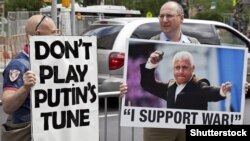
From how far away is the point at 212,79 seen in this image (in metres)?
4.14

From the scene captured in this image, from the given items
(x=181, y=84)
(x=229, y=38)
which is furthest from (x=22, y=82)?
(x=229, y=38)

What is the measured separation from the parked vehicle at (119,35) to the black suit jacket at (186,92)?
15.8ft

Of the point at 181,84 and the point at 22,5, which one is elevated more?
the point at 181,84

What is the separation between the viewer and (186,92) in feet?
13.5

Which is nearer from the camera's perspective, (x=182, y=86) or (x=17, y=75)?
(x=17, y=75)

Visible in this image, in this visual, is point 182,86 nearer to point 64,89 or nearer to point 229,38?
point 64,89

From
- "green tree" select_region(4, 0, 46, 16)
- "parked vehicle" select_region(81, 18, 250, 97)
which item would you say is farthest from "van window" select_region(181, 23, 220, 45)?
"green tree" select_region(4, 0, 46, 16)

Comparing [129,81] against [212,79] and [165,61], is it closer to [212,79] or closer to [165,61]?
[165,61]

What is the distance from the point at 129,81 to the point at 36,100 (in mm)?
738

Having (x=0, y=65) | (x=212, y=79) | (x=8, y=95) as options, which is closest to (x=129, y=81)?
(x=212, y=79)

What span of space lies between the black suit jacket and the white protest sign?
0.43m

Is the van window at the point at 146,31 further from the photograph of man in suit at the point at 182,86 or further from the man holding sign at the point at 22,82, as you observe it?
the man holding sign at the point at 22,82

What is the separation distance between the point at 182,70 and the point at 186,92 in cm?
17

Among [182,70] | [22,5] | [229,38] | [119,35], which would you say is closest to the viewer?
[182,70]
